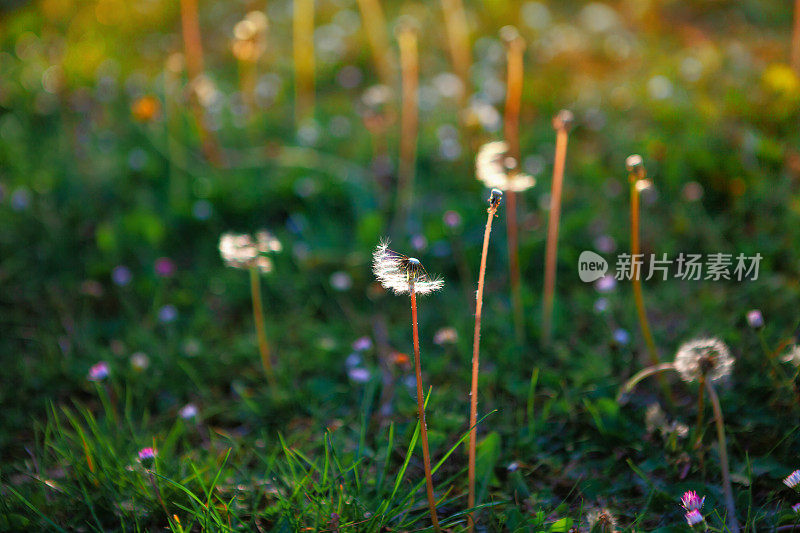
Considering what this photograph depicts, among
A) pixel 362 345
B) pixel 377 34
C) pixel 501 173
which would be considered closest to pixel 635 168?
pixel 501 173

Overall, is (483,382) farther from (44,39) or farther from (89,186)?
(44,39)

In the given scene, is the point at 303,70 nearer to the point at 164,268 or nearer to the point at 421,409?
the point at 164,268

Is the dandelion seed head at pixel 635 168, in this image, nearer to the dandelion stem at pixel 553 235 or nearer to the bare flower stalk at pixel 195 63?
the dandelion stem at pixel 553 235

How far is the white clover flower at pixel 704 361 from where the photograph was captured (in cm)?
129

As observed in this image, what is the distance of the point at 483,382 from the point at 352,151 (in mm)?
1668

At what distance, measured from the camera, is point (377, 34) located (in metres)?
4.02

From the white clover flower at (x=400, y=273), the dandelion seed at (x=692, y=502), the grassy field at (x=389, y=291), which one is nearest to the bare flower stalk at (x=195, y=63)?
the grassy field at (x=389, y=291)

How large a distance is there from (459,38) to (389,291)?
2188 mm

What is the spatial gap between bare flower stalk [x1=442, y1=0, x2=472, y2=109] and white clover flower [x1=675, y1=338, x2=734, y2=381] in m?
2.03

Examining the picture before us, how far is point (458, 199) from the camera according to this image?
2660 mm

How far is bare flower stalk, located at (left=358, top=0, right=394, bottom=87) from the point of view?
368 cm

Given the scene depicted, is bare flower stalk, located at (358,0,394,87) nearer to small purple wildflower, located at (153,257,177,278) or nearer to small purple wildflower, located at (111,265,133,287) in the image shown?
small purple wildflower, located at (153,257,177,278)

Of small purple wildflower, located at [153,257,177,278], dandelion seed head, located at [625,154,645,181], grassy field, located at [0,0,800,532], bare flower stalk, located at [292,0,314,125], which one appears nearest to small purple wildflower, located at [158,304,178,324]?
grassy field, located at [0,0,800,532]

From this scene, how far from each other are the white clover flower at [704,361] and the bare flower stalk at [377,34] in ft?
8.09
